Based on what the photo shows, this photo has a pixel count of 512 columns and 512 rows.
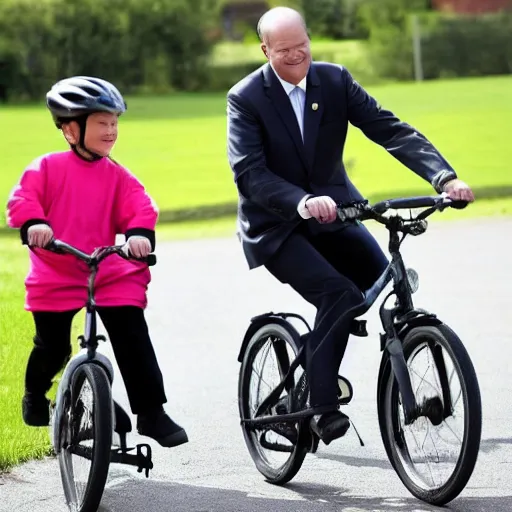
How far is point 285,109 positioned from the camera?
574 cm

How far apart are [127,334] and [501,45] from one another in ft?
184

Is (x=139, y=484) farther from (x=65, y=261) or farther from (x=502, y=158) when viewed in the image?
(x=502, y=158)

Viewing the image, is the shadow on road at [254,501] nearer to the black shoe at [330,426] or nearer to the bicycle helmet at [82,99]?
the black shoe at [330,426]

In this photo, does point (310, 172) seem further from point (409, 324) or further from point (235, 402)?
point (235, 402)

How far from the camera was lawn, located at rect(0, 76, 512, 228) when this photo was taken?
25.1 meters

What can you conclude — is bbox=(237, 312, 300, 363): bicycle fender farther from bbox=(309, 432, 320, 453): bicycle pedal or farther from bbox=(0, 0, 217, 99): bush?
bbox=(0, 0, 217, 99): bush

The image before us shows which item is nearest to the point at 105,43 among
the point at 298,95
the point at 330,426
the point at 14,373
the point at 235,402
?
the point at 14,373

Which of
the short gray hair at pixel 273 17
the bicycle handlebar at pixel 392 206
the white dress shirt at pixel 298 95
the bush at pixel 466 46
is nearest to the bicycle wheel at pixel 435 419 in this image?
the bicycle handlebar at pixel 392 206

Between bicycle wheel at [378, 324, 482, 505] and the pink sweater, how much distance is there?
0.98m

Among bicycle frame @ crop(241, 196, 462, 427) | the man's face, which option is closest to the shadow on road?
bicycle frame @ crop(241, 196, 462, 427)

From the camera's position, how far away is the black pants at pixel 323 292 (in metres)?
5.57

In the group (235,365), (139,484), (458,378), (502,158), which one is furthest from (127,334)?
(502,158)

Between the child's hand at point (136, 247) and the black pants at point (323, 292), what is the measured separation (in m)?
0.64

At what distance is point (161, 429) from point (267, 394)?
596 mm
